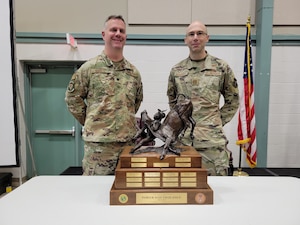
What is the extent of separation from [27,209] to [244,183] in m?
1.04

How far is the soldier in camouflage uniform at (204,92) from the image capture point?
1.62 meters

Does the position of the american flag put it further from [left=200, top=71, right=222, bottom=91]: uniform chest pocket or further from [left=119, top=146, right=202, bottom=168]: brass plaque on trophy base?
[left=119, top=146, right=202, bottom=168]: brass plaque on trophy base

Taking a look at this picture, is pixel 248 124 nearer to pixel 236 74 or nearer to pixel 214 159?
pixel 236 74

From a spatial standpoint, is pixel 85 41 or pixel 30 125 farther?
pixel 30 125

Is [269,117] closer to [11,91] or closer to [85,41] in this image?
[85,41]

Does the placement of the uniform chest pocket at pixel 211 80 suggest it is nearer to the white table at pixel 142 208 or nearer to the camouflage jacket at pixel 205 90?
the camouflage jacket at pixel 205 90

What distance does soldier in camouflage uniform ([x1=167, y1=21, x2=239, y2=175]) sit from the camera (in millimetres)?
1618

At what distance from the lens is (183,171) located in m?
1.03

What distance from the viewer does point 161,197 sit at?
39.5 inches

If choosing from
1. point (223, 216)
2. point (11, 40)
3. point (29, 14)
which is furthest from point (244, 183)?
point (29, 14)

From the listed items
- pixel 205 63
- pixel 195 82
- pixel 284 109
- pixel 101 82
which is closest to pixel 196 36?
pixel 205 63

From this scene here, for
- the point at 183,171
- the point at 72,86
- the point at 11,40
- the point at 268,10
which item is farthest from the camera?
the point at 268,10

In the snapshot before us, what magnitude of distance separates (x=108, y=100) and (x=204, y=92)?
0.66 meters

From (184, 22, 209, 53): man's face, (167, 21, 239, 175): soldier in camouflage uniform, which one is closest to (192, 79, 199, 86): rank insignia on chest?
(167, 21, 239, 175): soldier in camouflage uniform
